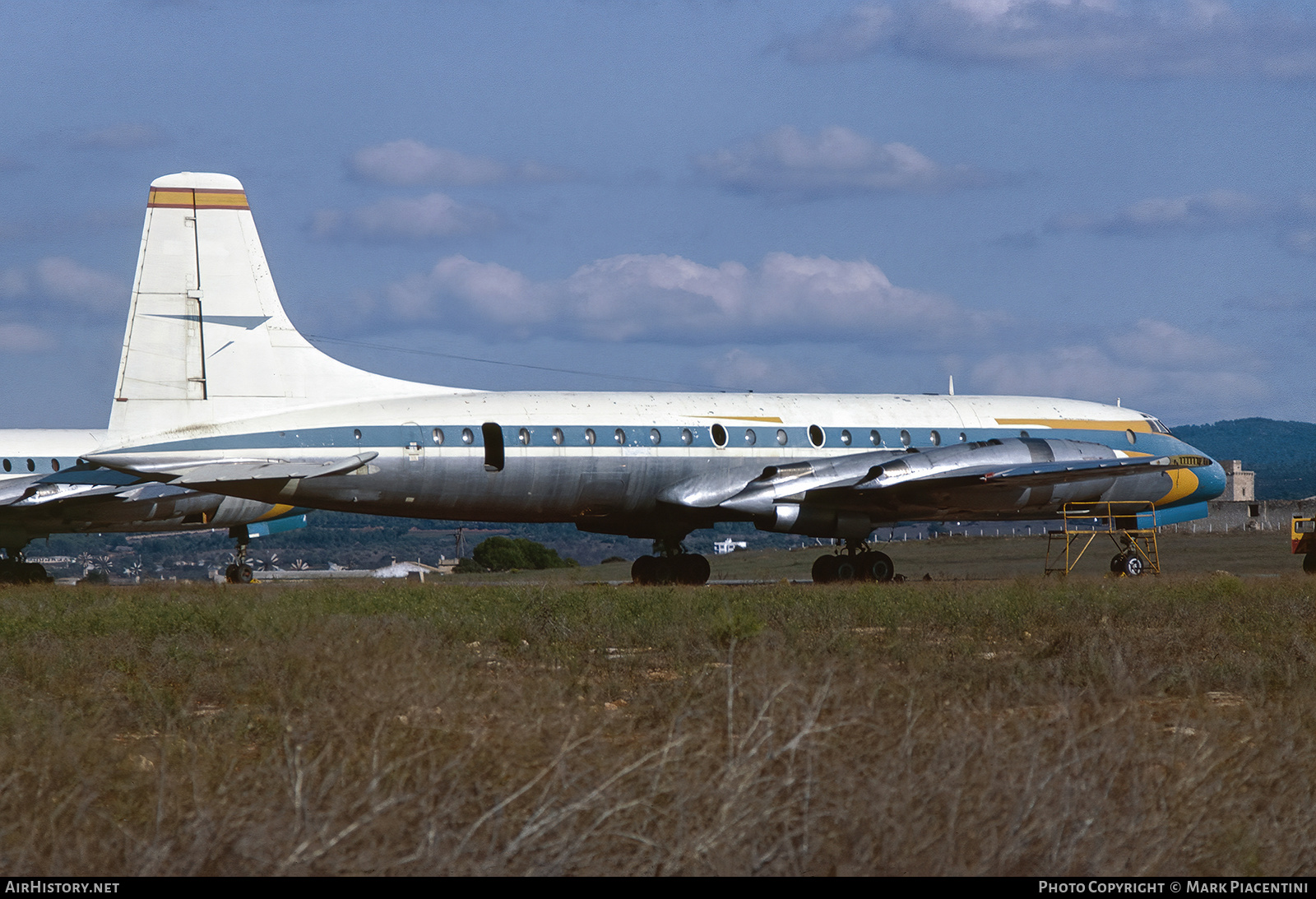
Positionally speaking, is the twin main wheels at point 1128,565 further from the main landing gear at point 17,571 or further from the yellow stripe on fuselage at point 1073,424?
the main landing gear at point 17,571

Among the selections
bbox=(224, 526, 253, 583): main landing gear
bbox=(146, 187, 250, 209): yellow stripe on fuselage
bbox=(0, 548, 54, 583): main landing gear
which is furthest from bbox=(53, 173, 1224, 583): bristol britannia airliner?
bbox=(224, 526, 253, 583): main landing gear

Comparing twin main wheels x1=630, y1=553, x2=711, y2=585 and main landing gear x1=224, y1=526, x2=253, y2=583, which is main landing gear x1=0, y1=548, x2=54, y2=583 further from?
twin main wheels x1=630, y1=553, x2=711, y2=585

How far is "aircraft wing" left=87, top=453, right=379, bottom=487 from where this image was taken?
24.7 m

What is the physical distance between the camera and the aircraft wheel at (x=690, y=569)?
102ft

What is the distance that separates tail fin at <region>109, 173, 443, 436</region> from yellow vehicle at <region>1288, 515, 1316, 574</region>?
2420 centimetres

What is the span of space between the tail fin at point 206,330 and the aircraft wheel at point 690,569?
348 inches

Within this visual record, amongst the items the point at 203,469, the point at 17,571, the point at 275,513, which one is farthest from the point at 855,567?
the point at 17,571

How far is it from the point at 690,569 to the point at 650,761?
2333 cm

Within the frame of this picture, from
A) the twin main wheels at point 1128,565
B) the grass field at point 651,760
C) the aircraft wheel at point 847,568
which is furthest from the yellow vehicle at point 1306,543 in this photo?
the grass field at point 651,760

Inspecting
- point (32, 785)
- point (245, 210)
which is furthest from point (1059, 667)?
point (245, 210)

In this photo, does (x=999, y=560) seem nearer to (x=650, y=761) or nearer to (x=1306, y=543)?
(x=1306, y=543)

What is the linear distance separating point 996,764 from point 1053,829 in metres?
0.67

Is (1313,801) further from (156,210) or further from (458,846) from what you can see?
(156,210)

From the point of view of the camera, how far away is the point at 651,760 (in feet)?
26.0
